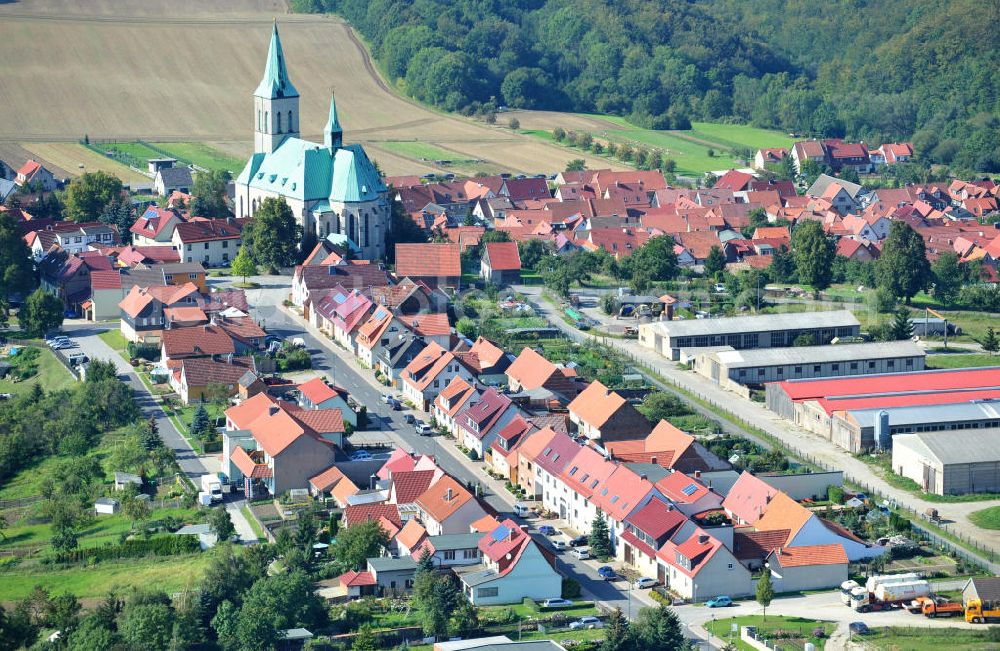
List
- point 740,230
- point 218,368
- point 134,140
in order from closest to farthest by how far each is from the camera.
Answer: point 218,368 → point 740,230 → point 134,140

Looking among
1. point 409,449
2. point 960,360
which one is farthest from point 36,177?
point 960,360

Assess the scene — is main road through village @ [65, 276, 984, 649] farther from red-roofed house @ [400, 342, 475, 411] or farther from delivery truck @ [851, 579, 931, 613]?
red-roofed house @ [400, 342, 475, 411]

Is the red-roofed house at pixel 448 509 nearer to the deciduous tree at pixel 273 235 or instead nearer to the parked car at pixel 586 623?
the parked car at pixel 586 623

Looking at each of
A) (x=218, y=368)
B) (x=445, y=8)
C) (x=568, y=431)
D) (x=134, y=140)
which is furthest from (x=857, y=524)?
(x=445, y=8)

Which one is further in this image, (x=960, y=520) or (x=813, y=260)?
(x=813, y=260)

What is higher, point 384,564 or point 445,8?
point 445,8

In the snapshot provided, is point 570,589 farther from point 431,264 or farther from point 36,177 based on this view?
point 36,177

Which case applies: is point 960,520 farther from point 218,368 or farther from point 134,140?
point 134,140
